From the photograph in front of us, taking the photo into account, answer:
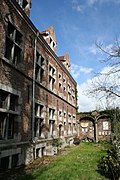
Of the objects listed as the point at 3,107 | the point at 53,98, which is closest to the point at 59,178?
the point at 3,107

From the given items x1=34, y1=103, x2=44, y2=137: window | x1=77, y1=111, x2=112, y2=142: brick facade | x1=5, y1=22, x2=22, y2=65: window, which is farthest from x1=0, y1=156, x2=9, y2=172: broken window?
x1=77, y1=111, x2=112, y2=142: brick facade

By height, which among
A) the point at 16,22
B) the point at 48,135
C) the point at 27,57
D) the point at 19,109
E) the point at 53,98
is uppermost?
the point at 16,22

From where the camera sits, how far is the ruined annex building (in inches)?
306

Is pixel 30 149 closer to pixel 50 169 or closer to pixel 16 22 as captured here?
pixel 50 169

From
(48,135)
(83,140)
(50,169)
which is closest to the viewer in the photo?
(50,169)

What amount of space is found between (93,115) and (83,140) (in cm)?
349

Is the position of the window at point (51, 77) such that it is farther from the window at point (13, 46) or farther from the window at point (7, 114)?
A: the window at point (7, 114)

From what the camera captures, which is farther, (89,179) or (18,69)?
(18,69)

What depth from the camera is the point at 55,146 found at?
43.9 ft

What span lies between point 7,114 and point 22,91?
1.81 meters

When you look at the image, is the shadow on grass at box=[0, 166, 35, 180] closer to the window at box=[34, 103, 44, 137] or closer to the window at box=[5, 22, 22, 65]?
the window at box=[34, 103, 44, 137]

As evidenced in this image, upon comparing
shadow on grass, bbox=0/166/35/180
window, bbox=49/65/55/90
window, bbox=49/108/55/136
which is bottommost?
shadow on grass, bbox=0/166/35/180

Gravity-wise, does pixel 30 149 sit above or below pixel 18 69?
below

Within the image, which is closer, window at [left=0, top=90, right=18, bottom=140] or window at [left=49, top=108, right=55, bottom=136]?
window at [left=0, top=90, right=18, bottom=140]
